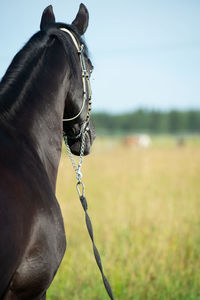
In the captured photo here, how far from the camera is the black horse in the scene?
6.22ft

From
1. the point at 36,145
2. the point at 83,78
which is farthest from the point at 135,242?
the point at 36,145

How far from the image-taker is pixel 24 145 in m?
2.24

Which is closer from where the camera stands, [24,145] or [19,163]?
[19,163]

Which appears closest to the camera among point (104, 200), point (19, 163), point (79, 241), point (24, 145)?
point (19, 163)

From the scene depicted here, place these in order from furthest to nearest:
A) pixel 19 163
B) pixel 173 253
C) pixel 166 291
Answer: pixel 173 253 < pixel 166 291 < pixel 19 163

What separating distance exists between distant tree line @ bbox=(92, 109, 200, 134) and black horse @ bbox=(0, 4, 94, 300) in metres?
95.0

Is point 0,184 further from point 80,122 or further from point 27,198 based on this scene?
point 80,122

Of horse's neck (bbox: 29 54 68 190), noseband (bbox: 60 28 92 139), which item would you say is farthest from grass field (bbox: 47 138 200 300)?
noseband (bbox: 60 28 92 139)

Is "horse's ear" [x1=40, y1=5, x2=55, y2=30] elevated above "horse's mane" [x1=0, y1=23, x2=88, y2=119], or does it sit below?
above

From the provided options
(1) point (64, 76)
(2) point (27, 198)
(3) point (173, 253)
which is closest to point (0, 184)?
(2) point (27, 198)

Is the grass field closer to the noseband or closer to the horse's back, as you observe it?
the horse's back

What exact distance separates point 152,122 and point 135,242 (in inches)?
3819

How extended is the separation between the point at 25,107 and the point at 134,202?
5.83 m

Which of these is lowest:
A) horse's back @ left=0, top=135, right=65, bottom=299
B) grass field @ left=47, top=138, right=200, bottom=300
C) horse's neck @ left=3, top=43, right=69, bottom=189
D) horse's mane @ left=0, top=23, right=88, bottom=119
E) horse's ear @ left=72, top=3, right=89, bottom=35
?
grass field @ left=47, top=138, right=200, bottom=300
